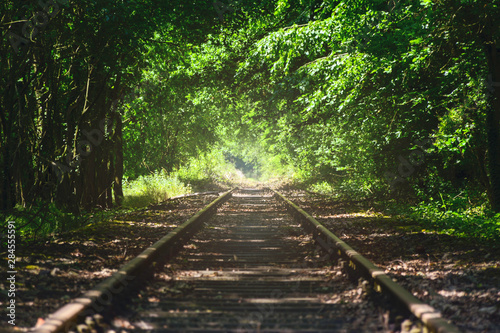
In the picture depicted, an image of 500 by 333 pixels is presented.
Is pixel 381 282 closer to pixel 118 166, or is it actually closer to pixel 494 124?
pixel 494 124

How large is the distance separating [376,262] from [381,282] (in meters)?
1.84

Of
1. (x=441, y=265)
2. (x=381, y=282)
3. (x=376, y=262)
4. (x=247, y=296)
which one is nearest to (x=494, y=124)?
(x=441, y=265)

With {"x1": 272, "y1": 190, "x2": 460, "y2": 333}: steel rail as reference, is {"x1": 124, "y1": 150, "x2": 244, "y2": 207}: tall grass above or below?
above

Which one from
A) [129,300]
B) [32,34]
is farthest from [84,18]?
[129,300]

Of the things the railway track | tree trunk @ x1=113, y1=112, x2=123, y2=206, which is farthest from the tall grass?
the railway track

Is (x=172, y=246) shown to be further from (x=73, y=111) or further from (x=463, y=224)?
(x=463, y=224)

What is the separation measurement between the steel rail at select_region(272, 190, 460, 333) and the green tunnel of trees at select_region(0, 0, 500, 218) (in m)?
4.33

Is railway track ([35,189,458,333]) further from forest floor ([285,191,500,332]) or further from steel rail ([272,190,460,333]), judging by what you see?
forest floor ([285,191,500,332])

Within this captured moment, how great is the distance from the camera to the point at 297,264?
6.77 meters

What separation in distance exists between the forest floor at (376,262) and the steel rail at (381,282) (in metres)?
0.36

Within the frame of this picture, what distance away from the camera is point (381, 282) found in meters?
4.67

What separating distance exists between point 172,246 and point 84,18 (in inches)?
212

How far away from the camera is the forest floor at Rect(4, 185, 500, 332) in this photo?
14.1ft

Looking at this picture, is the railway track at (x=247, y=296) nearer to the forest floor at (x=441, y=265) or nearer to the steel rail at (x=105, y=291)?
the steel rail at (x=105, y=291)
